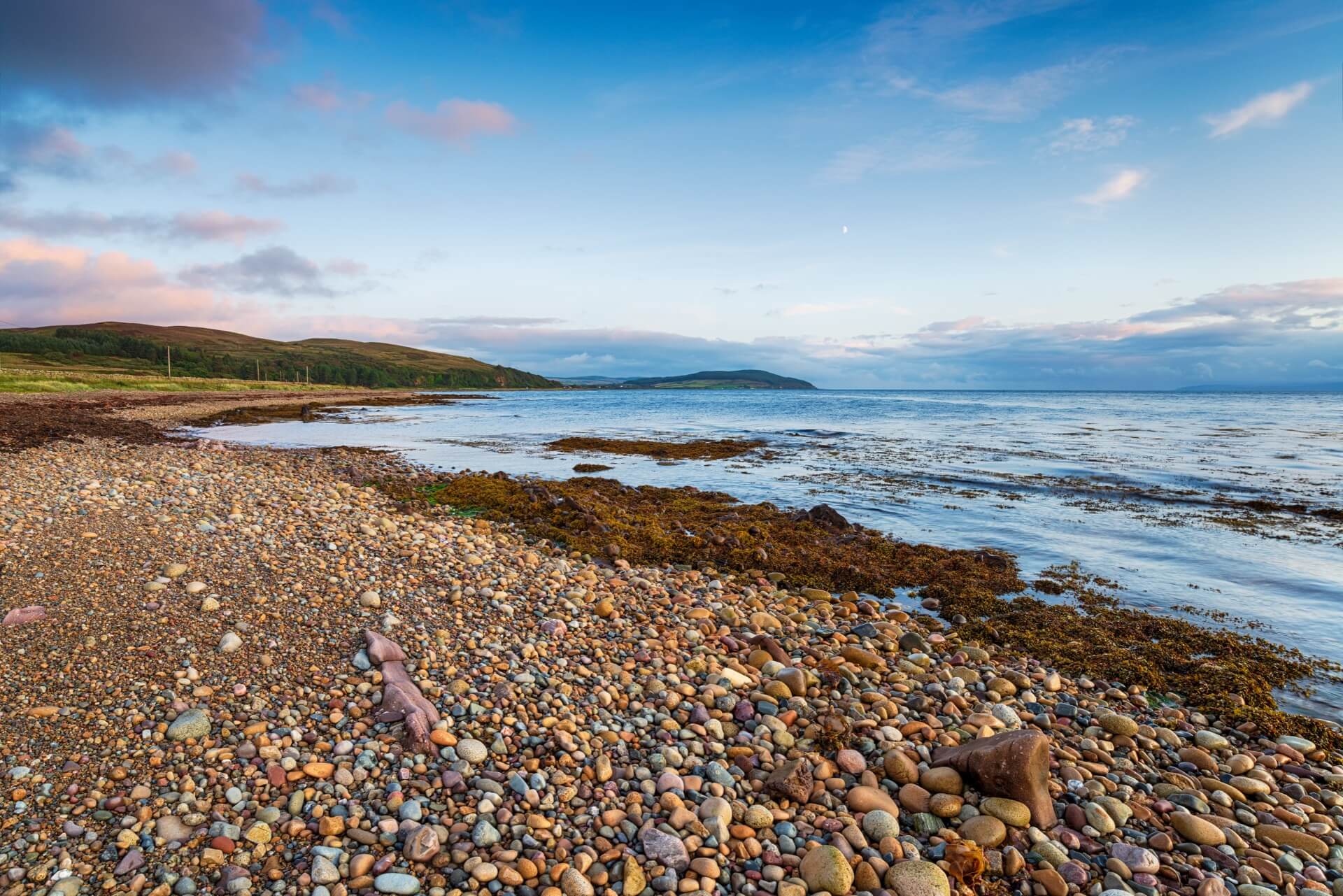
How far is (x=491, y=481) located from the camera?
16.2 meters

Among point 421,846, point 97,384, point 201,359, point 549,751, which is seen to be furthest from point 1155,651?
point 201,359

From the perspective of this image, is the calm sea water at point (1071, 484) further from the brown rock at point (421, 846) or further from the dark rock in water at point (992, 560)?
the brown rock at point (421, 846)

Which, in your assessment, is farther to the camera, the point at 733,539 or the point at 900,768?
the point at 733,539

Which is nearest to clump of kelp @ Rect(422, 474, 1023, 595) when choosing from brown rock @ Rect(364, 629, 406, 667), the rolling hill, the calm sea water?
the calm sea water

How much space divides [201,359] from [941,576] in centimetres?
15532

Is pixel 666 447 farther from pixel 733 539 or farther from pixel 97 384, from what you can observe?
pixel 97 384

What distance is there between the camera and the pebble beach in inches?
144

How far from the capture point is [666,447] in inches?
1212

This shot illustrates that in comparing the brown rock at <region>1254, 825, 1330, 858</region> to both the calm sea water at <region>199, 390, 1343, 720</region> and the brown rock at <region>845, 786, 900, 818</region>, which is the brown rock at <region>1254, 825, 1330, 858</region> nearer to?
the brown rock at <region>845, 786, 900, 818</region>

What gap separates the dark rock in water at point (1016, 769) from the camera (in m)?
4.39

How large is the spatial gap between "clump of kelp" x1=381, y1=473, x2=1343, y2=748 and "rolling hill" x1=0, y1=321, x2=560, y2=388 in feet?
375

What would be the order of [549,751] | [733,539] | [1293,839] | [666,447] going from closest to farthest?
[1293,839]
[549,751]
[733,539]
[666,447]

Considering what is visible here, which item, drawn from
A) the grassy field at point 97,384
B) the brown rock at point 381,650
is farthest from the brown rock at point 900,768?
the grassy field at point 97,384

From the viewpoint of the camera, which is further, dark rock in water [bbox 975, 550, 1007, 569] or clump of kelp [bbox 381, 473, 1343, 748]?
dark rock in water [bbox 975, 550, 1007, 569]
